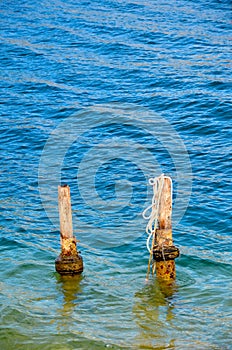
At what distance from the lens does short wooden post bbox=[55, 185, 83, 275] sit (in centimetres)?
1579

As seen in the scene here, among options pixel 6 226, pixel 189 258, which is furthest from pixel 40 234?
pixel 189 258

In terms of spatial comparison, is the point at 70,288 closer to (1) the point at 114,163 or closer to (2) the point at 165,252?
(2) the point at 165,252

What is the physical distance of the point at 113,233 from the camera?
20.7 metres

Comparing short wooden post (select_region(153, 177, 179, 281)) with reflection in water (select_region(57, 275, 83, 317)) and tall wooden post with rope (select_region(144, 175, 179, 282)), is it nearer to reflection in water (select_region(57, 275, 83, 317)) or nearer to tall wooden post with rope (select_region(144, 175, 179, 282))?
tall wooden post with rope (select_region(144, 175, 179, 282))

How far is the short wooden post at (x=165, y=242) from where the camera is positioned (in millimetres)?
15508

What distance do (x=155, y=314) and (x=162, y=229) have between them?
1.95m

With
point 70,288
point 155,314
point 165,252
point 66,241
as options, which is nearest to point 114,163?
point 70,288

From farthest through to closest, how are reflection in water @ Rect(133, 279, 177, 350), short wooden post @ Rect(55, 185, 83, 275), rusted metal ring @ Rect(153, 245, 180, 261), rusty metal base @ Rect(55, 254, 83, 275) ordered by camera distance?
1. rusty metal base @ Rect(55, 254, 83, 275)
2. rusted metal ring @ Rect(153, 245, 180, 261)
3. short wooden post @ Rect(55, 185, 83, 275)
4. reflection in water @ Rect(133, 279, 177, 350)

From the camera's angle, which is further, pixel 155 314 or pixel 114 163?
pixel 114 163

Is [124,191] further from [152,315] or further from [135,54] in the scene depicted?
[135,54]

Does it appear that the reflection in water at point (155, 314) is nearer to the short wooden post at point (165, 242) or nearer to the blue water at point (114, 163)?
the blue water at point (114, 163)

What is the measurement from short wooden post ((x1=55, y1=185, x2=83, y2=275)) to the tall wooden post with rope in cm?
183

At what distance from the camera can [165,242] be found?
16.0m

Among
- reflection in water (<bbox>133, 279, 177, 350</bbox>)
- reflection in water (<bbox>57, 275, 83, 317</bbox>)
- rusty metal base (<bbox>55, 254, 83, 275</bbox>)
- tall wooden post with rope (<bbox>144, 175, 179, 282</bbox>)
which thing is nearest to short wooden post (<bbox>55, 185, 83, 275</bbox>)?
rusty metal base (<bbox>55, 254, 83, 275</bbox>)
